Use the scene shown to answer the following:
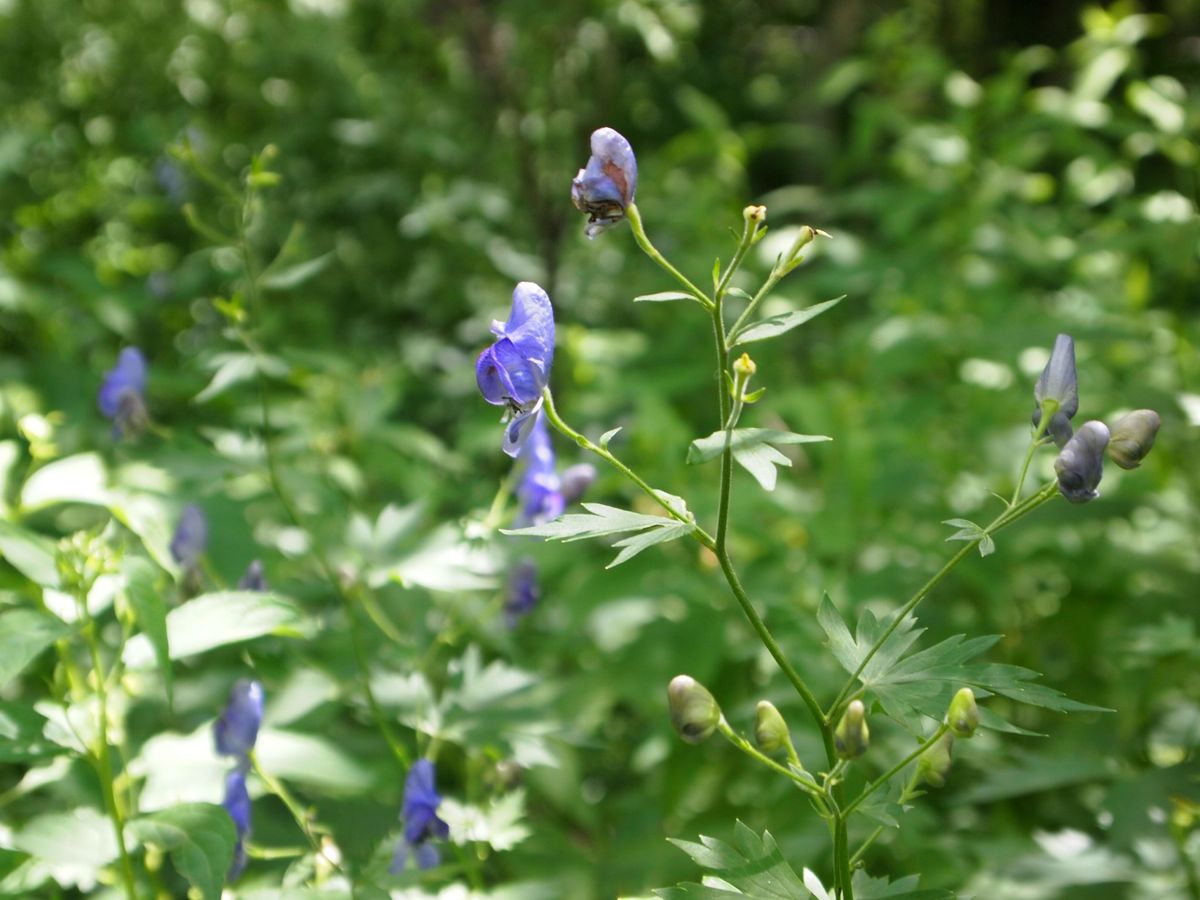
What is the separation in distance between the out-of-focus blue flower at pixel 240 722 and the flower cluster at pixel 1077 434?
2.80ft

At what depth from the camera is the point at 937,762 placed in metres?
0.99

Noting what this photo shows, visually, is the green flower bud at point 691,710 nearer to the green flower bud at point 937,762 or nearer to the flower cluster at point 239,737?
the green flower bud at point 937,762

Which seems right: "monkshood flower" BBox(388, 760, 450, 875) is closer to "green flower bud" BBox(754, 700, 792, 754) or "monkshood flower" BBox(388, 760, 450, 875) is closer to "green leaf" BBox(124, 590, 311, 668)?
"green leaf" BBox(124, 590, 311, 668)

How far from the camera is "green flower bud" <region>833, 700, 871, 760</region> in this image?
940 millimetres

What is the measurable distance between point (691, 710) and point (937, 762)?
22cm

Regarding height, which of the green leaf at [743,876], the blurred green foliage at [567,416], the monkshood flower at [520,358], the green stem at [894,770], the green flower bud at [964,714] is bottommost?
the blurred green foliage at [567,416]

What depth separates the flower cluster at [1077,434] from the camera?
98 centimetres

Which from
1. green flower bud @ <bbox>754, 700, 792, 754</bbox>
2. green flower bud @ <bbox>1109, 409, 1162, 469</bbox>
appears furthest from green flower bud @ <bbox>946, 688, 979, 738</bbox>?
green flower bud @ <bbox>1109, 409, 1162, 469</bbox>

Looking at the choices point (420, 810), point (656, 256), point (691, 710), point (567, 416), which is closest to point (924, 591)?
point (691, 710)

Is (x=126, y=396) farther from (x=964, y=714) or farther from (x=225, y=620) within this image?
(x=964, y=714)

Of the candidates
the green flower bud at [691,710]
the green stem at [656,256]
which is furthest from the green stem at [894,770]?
the green stem at [656,256]

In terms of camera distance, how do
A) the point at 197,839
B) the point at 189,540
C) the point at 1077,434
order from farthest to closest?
the point at 189,540 → the point at 197,839 → the point at 1077,434

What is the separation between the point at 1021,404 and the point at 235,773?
1.94 metres

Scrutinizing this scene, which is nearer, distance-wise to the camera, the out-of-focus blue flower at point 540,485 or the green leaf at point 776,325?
the green leaf at point 776,325
